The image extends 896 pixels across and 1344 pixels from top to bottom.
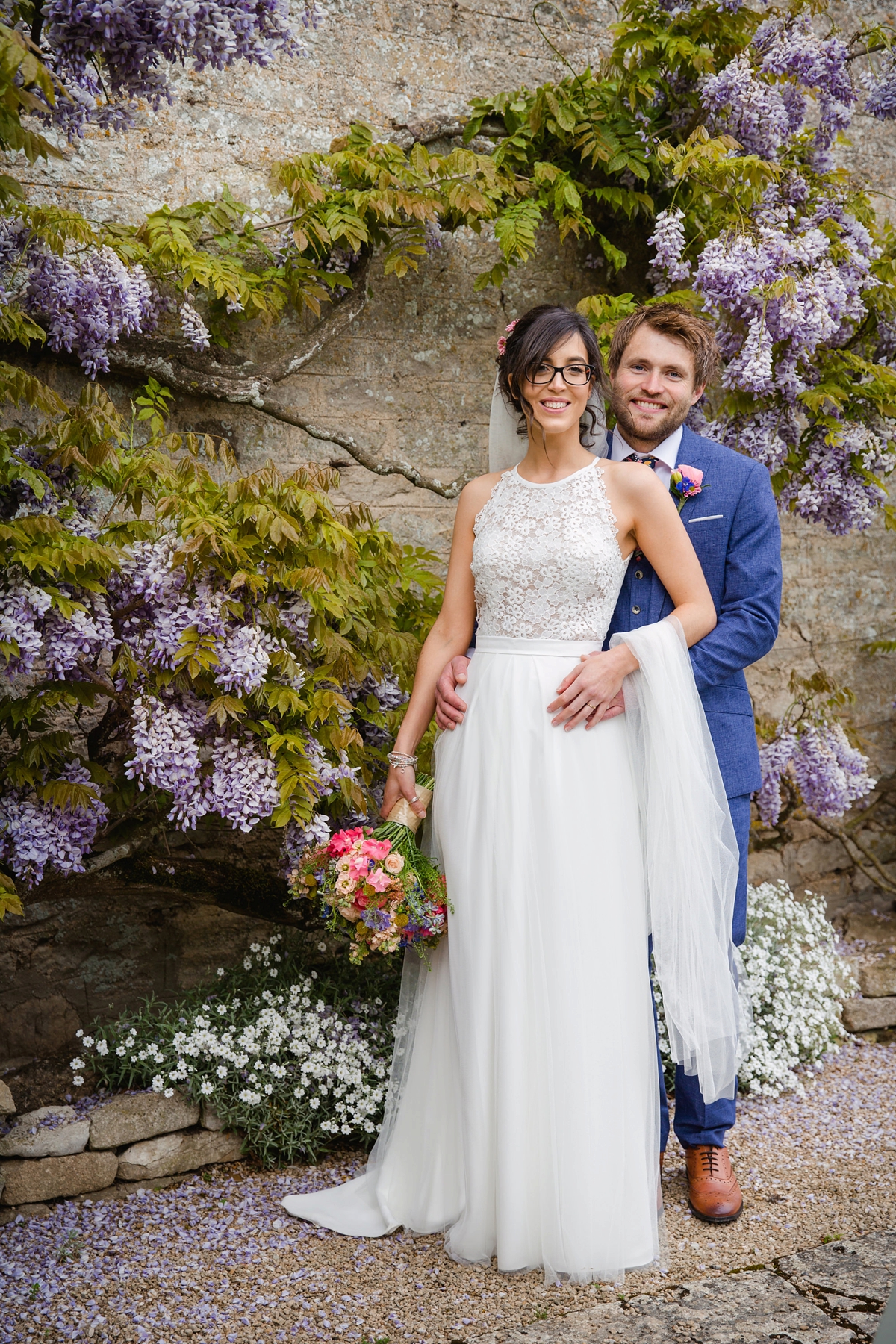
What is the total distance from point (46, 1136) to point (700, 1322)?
73.5 inches

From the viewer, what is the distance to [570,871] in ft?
8.38

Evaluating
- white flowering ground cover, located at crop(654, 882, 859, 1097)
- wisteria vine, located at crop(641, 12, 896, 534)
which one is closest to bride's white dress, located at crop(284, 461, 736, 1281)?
white flowering ground cover, located at crop(654, 882, 859, 1097)

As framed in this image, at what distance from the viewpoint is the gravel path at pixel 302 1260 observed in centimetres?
243

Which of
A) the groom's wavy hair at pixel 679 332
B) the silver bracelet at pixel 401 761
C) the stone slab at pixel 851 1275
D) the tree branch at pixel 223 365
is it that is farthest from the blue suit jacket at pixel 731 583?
the tree branch at pixel 223 365

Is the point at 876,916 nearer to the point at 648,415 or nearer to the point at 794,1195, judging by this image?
the point at 794,1195

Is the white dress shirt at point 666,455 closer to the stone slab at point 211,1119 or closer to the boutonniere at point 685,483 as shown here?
the boutonniere at point 685,483

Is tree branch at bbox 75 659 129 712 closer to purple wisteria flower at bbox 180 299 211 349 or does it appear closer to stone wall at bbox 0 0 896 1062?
stone wall at bbox 0 0 896 1062

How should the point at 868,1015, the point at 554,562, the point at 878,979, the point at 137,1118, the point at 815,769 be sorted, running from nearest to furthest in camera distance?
1. the point at 554,562
2. the point at 137,1118
3. the point at 868,1015
4. the point at 815,769
5. the point at 878,979

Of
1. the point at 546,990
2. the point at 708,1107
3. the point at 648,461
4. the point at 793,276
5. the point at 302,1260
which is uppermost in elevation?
the point at 793,276

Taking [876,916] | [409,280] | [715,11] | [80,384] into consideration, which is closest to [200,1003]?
[80,384]

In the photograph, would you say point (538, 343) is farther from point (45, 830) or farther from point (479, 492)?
point (45, 830)

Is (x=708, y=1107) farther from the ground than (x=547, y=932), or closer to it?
closer to it

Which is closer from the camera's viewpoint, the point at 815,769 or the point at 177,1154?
the point at 177,1154

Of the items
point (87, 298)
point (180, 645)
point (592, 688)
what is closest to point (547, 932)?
point (592, 688)
